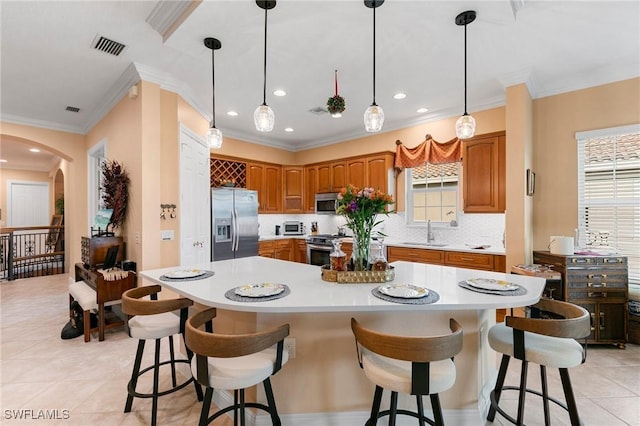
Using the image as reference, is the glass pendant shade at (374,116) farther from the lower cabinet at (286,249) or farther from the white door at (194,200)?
the lower cabinet at (286,249)

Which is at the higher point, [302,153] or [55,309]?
[302,153]

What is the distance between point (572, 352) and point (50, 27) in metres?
4.31

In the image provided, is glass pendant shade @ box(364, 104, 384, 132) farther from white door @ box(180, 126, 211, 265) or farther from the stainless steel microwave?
the stainless steel microwave

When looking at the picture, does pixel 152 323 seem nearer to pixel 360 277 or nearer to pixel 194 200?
pixel 360 277

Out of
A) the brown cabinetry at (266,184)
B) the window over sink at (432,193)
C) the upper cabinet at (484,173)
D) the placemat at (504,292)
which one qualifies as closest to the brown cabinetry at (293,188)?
the brown cabinetry at (266,184)

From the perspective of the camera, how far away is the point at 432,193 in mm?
4879

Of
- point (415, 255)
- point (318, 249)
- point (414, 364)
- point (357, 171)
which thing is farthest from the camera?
point (318, 249)

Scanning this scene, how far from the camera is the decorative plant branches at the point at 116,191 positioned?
11.4 feet

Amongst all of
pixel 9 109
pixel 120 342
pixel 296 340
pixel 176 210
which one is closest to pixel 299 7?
pixel 296 340

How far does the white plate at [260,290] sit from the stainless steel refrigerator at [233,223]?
A: 9.67 ft

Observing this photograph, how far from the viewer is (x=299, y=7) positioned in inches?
85.9

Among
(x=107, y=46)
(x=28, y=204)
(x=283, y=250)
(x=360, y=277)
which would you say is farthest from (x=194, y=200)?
(x=28, y=204)

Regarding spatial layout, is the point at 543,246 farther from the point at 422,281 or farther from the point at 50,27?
the point at 50,27

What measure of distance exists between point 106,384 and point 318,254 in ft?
11.7
